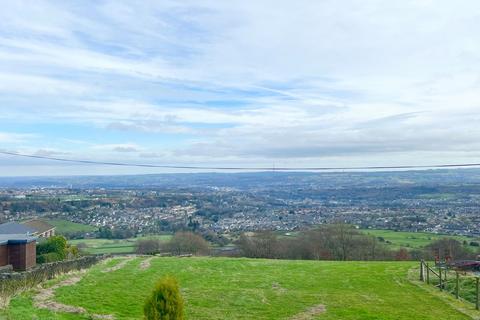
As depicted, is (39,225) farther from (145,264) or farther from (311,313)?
(311,313)

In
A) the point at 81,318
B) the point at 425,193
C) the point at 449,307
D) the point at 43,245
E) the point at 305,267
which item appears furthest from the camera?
the point at 425,193

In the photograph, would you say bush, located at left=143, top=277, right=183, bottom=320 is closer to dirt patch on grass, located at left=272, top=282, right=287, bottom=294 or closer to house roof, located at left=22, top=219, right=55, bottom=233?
dirt patch on grass, located at left=272, top=282, right=287, bottom=294

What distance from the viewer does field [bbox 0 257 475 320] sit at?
1483cm

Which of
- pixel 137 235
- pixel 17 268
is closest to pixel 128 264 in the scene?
pixel 17 268

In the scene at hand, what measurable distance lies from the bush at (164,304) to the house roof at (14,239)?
2096 cm

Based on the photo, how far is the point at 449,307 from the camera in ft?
51.1

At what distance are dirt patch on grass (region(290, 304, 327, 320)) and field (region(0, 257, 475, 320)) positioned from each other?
1.2 inches

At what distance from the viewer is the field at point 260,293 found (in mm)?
14828

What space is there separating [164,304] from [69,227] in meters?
60.8

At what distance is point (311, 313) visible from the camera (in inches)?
594

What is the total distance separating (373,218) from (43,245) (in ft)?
164

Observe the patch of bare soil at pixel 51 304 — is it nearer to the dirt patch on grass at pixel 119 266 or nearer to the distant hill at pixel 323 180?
the dirt patch on grass at pixel 119 266

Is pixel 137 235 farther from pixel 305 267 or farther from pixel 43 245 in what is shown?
pixel 305 267

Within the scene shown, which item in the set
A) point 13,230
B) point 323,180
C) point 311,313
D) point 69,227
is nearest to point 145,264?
point 13,230
